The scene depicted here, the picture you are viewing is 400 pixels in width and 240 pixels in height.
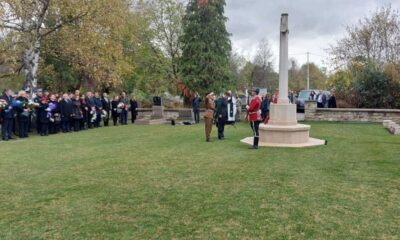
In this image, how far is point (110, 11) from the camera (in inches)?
848

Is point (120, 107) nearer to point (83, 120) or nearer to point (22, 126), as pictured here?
point (83, 120)

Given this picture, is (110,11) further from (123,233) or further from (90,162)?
(123,233)

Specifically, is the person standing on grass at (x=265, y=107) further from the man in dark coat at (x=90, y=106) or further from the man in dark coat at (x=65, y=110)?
the man in dark coat at (x=65, y=110)

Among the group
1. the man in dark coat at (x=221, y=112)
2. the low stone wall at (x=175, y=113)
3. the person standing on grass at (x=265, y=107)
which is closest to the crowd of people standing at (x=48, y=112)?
the low stone wall at (x=175, y=113)

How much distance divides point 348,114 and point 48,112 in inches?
610

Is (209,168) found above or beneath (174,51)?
beneath

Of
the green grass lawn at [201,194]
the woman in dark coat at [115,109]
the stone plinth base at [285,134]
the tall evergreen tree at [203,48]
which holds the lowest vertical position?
the green grass lawn at [201,194]

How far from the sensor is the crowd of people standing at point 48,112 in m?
16.4

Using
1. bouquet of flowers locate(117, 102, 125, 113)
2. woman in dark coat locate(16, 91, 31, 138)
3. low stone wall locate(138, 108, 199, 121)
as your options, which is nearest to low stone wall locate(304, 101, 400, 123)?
low stone wall locate(138, 108, 199, 121)

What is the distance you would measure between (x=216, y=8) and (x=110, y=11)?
548 inches

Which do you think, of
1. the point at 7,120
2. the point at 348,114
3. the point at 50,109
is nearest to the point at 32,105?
the point at 50,109

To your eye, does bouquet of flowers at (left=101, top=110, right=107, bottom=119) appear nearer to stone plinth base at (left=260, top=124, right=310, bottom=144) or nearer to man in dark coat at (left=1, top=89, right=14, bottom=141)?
man in dark coat at (left=1, top=89, right=14, bottom=141)

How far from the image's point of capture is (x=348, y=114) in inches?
899

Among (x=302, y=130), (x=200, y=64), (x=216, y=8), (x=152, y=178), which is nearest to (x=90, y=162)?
(x=152, y=178)
